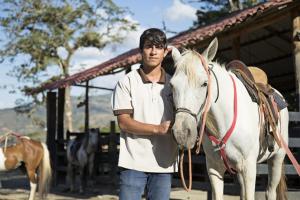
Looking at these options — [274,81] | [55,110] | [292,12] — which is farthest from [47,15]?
[292,12]

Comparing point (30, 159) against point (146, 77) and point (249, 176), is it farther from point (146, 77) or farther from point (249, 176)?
point (146, 77)

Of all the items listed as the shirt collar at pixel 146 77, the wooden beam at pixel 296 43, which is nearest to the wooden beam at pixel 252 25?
the wooden beam at pixel 296 43

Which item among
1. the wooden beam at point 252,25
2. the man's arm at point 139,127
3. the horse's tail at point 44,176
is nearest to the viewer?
the man's arm at point 139,127

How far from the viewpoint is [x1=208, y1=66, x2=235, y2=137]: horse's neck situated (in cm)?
389

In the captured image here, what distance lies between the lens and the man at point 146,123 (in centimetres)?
300

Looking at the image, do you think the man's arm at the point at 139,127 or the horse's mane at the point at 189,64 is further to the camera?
the horse's mane at the point at 189,64

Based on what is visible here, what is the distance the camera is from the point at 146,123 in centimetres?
296

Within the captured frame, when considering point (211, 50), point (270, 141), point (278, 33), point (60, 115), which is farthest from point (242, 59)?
point (211, 50)

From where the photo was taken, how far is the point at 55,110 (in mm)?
14391

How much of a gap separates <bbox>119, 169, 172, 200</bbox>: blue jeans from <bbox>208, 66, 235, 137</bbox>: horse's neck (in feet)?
3.20

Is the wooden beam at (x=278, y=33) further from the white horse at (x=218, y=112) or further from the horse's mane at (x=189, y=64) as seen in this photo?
the horse's mane at (x=189, y=64)

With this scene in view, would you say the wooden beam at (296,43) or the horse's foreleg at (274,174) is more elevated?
the wooden beam at (296,43)

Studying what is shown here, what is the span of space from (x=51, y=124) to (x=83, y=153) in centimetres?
284

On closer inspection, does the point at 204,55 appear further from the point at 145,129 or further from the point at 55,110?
the point at 55,110
